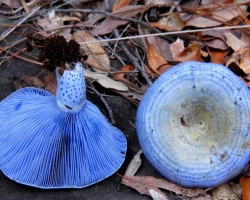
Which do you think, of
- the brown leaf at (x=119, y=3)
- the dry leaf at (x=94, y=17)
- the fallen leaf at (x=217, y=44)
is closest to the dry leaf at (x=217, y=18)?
the fallen leaf at (x=217, y=44)

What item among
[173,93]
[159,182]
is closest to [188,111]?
[173,93]

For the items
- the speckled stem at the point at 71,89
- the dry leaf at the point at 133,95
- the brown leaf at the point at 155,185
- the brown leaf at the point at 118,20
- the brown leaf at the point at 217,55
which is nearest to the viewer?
the speckled stem at the point at 71,89

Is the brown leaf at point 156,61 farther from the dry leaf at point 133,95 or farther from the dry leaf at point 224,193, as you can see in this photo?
the dry leaf at point 224,193

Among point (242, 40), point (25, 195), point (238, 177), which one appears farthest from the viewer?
point (242, 40)

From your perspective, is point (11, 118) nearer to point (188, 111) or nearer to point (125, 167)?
point (125, 167)

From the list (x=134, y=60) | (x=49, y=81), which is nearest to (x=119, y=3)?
(x=134, y=60)

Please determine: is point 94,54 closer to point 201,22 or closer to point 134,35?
point 134,35

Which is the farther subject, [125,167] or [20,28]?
[20,28]
